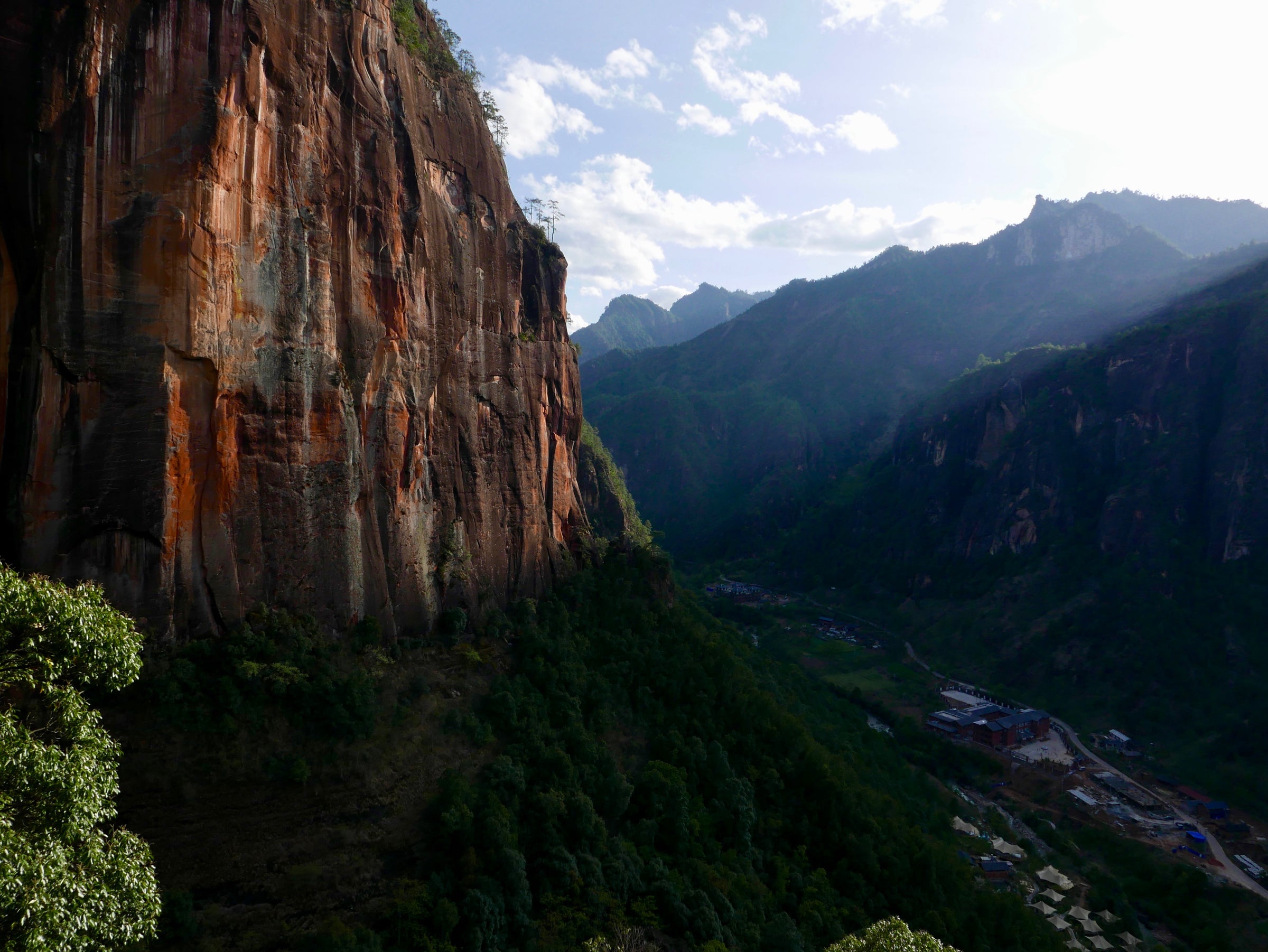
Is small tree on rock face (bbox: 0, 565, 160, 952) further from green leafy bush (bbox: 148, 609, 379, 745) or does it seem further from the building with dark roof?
the building with dark roof

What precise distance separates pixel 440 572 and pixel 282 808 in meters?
13.2

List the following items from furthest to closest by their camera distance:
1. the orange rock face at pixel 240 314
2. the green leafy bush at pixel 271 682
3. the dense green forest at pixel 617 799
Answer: the dense green forest at pixel 617 799, the green leafy bush at pixel 271 682, the orange rock face at pixel 240 314

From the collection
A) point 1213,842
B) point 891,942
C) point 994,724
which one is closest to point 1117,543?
point 994,724

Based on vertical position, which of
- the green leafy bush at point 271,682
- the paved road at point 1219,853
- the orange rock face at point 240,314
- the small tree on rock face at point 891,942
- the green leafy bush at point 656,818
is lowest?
the paved road at point 1219,853

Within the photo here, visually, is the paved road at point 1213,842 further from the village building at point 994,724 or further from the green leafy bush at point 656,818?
the green leafy bush at point 656,818

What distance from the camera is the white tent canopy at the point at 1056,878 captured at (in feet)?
150

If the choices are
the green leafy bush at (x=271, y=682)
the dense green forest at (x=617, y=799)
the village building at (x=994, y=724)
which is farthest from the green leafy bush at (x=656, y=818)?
the village building at (x=994, y=724)

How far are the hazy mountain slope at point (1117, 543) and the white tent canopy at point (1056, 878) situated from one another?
73.0 ft

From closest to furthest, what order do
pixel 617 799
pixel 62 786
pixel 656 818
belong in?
pixel 62 786
pixel 617 799
pixel 656 818

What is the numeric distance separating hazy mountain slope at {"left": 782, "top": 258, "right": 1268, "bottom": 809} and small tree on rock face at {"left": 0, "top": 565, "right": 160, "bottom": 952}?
74.9m

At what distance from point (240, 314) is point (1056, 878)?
56.6m

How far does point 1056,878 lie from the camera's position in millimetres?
46281

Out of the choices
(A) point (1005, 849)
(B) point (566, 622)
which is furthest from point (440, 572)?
(A) point (1005, 849)

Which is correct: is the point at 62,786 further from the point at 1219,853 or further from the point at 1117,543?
the point at 1117,543
